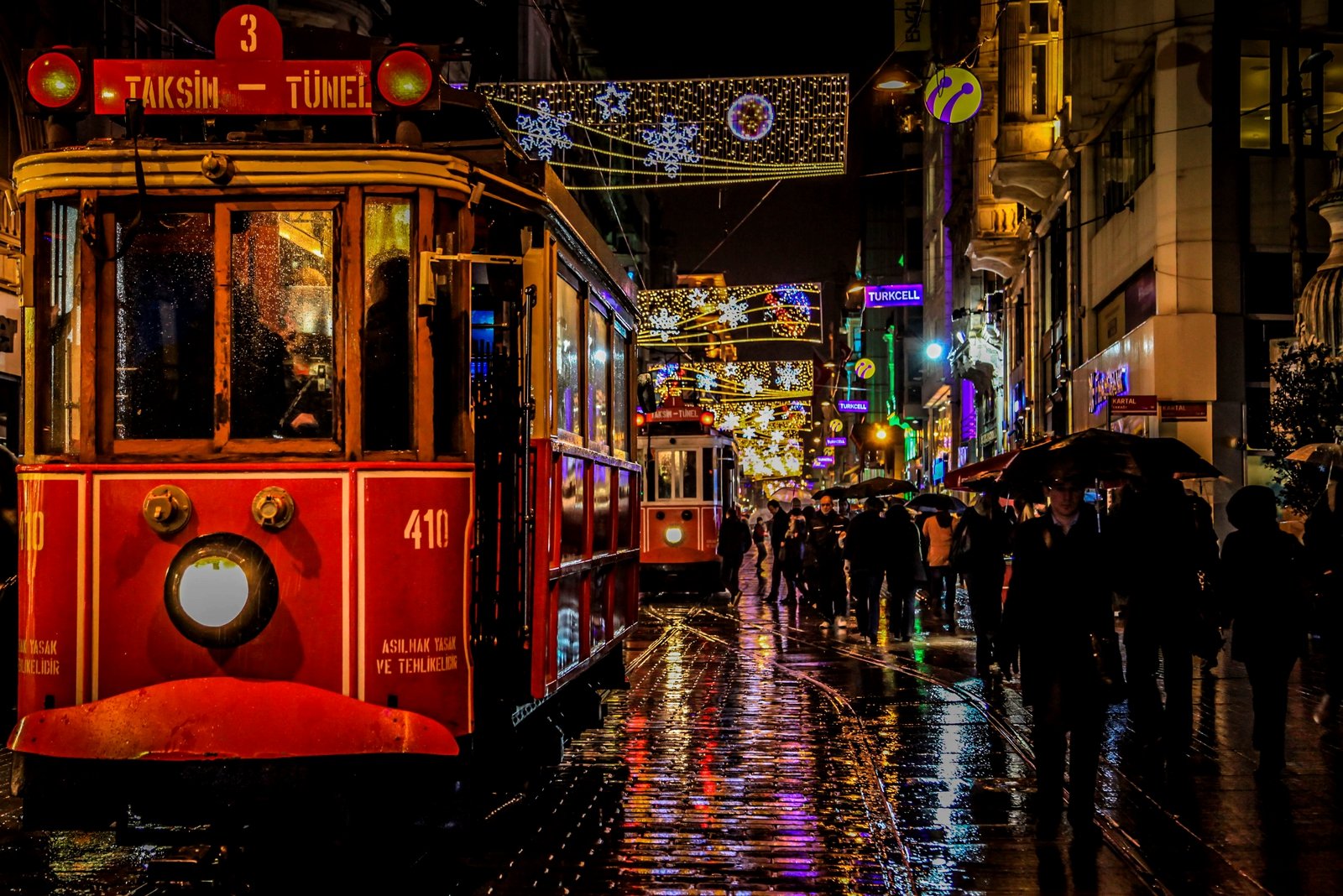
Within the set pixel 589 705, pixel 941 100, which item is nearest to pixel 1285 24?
pixel 941 100

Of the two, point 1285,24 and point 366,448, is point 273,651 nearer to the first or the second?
point 366,448

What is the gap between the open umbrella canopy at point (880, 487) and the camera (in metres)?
21.8

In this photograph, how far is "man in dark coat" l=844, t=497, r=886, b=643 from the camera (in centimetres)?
1758

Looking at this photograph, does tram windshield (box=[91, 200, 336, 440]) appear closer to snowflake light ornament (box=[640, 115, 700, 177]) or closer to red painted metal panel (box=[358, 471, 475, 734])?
red painted metal panel (box=[358, 471, 475, 734])

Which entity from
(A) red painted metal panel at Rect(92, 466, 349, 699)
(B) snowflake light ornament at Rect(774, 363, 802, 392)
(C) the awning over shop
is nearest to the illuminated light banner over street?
(A) red painted metal panel at Rect(92, 466, 349, 699)

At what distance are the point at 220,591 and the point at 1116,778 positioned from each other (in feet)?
19.3

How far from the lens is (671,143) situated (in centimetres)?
1577

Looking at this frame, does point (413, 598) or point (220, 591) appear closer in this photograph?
point (220, 591)

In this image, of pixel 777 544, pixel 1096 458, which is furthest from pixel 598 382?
pixel 777 544

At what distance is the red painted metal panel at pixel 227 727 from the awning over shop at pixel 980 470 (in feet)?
50.4

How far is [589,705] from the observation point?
32.3 ft

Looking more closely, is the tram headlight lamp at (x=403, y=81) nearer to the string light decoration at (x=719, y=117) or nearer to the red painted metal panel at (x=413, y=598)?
the red painted metal panel at (x=413, y=598)

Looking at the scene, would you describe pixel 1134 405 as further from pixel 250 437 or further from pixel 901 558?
pixel 250 437

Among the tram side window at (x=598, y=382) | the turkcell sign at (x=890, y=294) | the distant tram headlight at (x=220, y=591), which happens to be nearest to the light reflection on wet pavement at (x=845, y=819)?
the distant tram headlight at (x=220, y=591)
